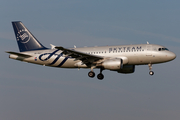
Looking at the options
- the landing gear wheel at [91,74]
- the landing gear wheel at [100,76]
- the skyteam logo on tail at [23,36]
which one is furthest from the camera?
the skyteam logo on tail at [23,36]

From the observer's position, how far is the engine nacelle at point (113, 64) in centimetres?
4585

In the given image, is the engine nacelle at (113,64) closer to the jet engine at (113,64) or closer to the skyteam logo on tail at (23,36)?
the jet engine at (113,64)

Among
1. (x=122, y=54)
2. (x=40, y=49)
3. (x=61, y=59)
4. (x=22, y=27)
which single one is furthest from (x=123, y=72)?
(x=22, y=27)

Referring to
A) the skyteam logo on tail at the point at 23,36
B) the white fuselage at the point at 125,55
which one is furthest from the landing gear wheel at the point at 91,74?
the skyteam logo on tail at the point at 23,36

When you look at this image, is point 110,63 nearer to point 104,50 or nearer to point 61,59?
point 104,50

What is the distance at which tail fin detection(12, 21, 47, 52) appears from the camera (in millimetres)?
53438

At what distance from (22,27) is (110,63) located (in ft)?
59.9

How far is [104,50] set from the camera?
48469 mm

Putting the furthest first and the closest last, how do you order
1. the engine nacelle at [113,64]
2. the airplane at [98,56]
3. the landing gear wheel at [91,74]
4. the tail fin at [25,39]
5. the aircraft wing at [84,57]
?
1. the tail fin at [25,39]
2. the landing gear wheel at [91,74]
3. the airplane at [98,56]
4. the engine nacelle at [113,64]
5. the aircraft wing at [84,57]

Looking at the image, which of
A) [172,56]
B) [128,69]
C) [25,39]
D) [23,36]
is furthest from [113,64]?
[23,36]

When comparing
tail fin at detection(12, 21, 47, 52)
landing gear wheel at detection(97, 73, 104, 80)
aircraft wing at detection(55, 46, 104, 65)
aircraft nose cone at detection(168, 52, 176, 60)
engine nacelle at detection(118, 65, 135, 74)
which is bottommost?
landing gear wheel at detection(97, 73, 104, 80)

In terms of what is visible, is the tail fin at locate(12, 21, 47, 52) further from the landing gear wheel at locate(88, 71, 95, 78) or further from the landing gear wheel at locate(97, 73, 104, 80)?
the landing gear wheel at locate(97, 73, 104, 80)

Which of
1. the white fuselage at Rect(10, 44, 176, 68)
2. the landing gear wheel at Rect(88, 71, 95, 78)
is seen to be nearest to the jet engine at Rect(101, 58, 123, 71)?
the white fuselage at Rect(10, 44, 176, 68)

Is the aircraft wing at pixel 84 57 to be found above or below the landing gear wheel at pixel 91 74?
above
